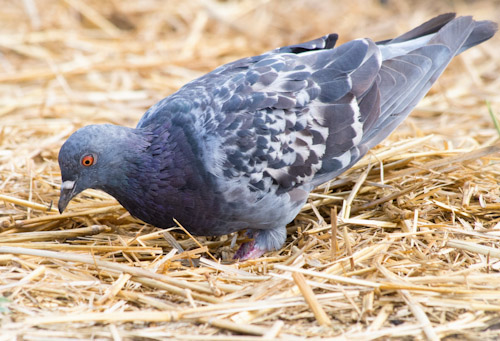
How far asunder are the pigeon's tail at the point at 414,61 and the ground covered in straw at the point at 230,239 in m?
0.44

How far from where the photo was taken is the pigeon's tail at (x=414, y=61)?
544 centimetres

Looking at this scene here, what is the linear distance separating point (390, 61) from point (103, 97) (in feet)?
13.3

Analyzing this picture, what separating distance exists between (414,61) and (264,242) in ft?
7.21

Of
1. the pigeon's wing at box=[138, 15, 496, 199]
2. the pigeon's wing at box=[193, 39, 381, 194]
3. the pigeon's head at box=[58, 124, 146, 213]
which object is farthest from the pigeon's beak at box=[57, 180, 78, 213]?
the pigeon's wing at box=[193, 39, 381, 194]

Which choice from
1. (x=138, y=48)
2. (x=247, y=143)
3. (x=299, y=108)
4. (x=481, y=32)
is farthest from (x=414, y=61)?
(x=138, y=48)

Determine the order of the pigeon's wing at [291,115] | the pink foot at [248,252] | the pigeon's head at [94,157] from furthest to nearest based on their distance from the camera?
the pink foot at [248,252], the pigeon's wing at [291,115], the pigeon's head at [94,157]

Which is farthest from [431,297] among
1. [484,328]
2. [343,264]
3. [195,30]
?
[195,30]

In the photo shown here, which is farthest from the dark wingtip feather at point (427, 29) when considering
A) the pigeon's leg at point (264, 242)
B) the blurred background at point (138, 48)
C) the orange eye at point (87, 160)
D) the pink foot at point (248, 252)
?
the orange eye at point (87, 160)

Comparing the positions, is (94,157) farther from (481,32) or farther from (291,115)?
(481,32)

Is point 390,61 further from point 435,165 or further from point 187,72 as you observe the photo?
point 187,72

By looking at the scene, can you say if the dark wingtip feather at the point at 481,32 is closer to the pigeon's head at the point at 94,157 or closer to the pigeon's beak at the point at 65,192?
the pigeon's head at the point at 94,157

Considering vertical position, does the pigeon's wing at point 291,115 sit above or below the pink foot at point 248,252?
above

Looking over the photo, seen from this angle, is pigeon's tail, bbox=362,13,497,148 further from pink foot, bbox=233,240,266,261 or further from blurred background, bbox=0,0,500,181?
blurred background, bbox=0,0,500,181

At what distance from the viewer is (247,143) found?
466cm
